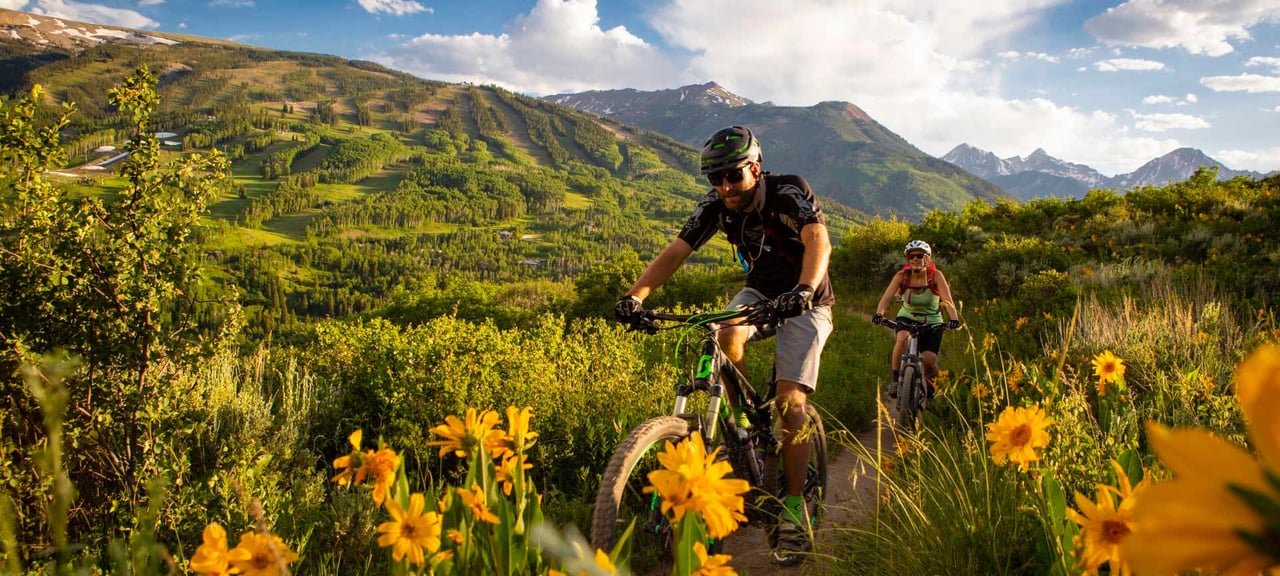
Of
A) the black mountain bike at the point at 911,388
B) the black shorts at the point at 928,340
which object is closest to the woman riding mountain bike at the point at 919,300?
the black shorts at the point at 928,340

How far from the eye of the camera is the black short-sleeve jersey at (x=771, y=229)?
401 cm

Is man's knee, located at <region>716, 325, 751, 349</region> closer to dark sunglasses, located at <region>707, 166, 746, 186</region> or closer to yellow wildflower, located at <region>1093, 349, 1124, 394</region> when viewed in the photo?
dark sunglasses, located at <region>707, 166, 746, 186</region>

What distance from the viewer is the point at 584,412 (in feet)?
18.1

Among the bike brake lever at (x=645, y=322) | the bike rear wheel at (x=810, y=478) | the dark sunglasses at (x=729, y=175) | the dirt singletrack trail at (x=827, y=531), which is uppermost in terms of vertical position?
the dark sunglasses at (x=729, y=175)

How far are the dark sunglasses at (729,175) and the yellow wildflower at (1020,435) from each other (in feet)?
6.70

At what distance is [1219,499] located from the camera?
421mm

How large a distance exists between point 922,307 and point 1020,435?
5.28 metres

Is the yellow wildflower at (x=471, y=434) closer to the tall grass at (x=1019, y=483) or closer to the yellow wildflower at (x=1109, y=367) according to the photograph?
the tall grass at (x=1019, y=483)

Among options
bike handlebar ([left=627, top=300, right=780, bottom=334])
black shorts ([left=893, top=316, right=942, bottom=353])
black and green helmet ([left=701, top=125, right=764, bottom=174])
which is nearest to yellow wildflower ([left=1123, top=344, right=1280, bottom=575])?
bike handlebar ([left=627, top=300, right=780, bottom=334])

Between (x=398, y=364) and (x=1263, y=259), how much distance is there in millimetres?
11749

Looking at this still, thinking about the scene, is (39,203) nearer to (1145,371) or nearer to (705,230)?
(705,230)

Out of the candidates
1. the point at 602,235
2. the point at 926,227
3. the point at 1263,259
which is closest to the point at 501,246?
the point at 602,235

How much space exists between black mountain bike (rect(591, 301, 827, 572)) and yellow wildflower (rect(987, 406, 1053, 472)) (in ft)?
2.43

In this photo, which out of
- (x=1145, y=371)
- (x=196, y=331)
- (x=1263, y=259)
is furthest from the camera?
(x=1263, y=259)
